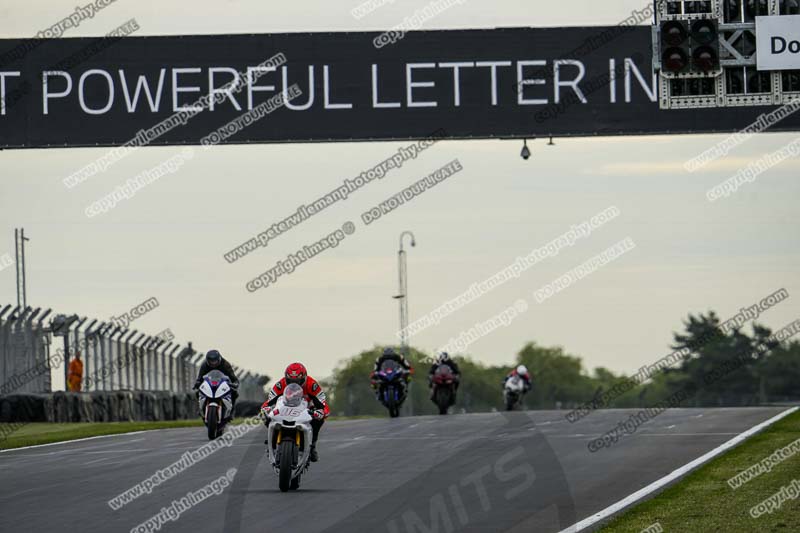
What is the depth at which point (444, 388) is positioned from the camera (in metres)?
35.9

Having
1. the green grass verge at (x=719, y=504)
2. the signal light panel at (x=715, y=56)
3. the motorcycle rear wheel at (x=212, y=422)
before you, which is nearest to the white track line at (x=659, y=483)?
the green grass verge at (x=719, y=504)

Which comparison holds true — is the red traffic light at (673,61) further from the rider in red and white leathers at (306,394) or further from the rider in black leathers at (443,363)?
the rider in black leathers at (443,363)

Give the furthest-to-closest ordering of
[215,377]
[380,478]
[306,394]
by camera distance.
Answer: [215,377], [380,478], [306,394]

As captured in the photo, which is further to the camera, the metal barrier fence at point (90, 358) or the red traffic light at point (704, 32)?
the metal barrier fence at point (90, 358)

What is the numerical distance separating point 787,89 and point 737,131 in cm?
610

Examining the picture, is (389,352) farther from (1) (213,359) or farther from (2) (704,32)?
(2) (704,32)

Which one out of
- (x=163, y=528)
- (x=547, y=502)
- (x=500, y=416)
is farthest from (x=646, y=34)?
(x=163, y=528)

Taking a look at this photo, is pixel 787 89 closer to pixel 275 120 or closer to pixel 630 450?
pixel 630 450

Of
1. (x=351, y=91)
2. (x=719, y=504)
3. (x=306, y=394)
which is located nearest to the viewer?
(x=719, y=504)

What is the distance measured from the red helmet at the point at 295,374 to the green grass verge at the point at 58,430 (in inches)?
393

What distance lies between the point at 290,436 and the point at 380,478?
1731 mm

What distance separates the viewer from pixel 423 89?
27.3 m

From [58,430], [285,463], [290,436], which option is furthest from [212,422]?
[285,463]

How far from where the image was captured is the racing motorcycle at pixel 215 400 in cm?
→ 2375
